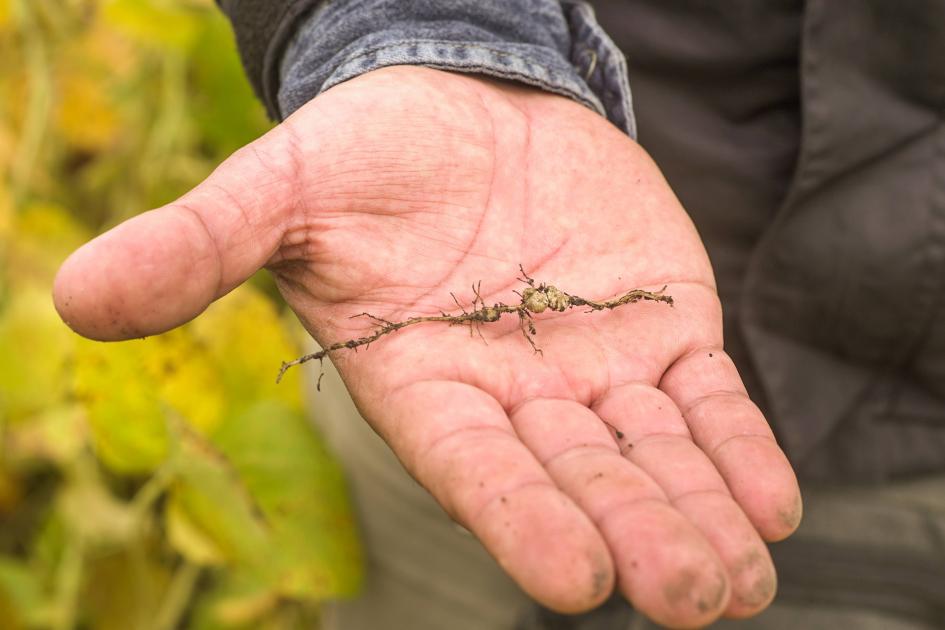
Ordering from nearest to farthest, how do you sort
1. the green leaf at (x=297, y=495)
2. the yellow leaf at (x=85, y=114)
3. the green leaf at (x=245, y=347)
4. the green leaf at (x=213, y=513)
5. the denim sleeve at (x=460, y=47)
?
the denim sleeve at (x=460, y=47) < the green leaf at (x=213, y=513) < the green leaf at (x=297, y=495) < the green leaf at (x=245, y=347) < the yellow leaf at (x=85, y=114)

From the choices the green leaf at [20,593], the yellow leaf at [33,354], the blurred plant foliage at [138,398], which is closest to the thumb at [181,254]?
the blurred plant foliage at [138,398]

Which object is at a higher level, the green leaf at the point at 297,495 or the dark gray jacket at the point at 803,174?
the dark gray jacket at the point at 803,174

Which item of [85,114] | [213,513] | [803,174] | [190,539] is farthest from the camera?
[85,114]

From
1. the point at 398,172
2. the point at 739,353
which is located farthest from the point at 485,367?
the point at 739,353

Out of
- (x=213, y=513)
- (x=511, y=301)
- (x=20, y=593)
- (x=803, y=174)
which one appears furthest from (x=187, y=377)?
(x=803, y=174)

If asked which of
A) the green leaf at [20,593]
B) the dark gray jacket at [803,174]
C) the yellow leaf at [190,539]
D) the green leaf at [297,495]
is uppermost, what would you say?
the dark gray jacket at [803,174]

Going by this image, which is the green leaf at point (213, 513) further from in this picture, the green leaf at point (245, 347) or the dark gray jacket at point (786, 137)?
the dark gray jacket at point (786, 137)

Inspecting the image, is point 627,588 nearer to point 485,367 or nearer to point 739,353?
point 485,367

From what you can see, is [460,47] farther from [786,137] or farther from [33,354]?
[33,354]
